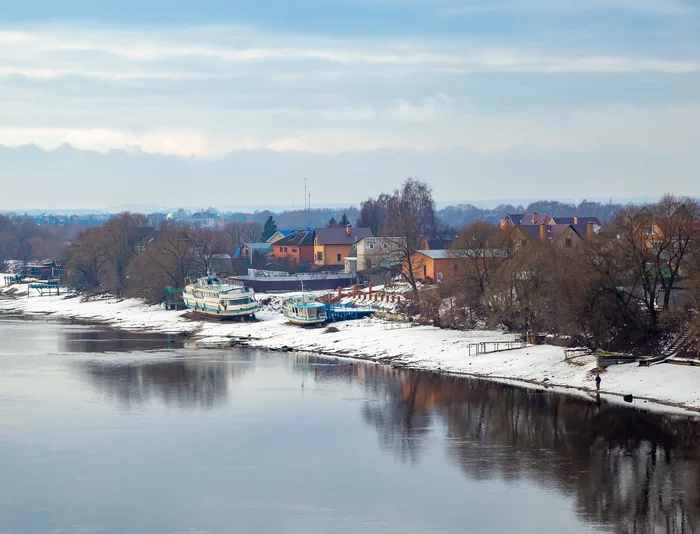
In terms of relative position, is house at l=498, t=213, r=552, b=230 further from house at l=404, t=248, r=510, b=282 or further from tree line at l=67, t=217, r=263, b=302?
house at l=404, t=248, r=510, b=282

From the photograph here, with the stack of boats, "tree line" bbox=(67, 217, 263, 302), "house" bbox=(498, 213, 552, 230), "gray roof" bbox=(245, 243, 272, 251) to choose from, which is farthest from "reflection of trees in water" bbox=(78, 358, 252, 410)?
"house" bbox=(498, 213, 552, 230)

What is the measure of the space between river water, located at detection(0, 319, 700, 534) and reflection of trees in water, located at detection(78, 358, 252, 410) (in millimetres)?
189

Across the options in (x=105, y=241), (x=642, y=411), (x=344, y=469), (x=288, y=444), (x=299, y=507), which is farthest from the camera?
(x=105, y=241)

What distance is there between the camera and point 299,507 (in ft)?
95.2

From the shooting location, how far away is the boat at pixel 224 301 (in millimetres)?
77625

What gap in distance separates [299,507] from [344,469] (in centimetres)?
470

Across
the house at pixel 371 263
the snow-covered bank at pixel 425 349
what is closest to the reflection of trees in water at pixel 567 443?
the snow-covered bank at pixel 425 349

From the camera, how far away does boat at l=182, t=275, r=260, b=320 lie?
7762 cm

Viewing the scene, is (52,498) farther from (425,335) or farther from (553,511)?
(425,335)

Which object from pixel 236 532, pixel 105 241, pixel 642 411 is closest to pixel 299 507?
pixel 236 532

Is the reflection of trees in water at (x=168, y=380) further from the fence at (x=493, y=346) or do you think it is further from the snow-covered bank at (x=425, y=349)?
the fence at (x=493, y=346)

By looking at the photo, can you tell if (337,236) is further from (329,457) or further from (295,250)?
(329,457)

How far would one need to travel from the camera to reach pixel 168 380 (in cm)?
5109

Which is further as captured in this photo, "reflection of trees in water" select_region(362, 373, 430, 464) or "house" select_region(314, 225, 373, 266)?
"house" select_region(314, 225, 373, 266)
